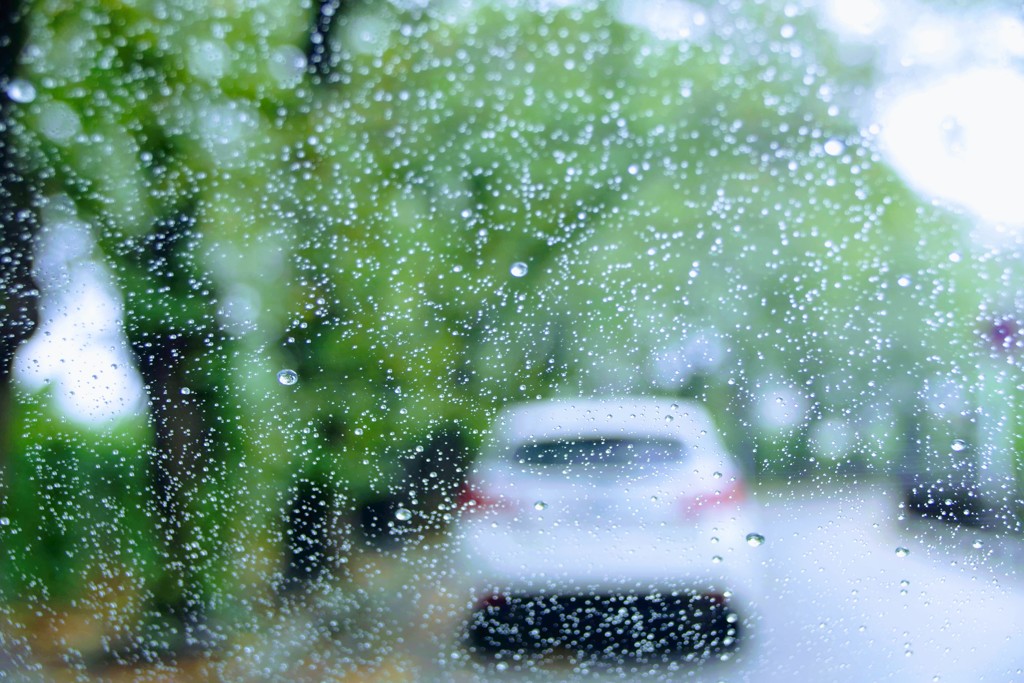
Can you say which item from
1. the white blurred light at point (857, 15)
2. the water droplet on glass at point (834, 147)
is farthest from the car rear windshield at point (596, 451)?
the white blurred light at point (857, 15)

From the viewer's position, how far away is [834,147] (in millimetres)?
2287

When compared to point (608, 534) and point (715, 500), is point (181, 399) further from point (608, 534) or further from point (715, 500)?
point (715, 500)

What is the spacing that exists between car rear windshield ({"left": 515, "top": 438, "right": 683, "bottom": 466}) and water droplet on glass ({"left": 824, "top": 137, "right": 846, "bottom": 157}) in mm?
880

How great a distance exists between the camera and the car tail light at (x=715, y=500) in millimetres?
2525

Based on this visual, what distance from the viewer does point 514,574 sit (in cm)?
261

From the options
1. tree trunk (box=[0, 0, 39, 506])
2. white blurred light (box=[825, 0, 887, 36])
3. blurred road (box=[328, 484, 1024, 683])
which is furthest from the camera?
blurred road (box=[328, 484, 1024, 683])

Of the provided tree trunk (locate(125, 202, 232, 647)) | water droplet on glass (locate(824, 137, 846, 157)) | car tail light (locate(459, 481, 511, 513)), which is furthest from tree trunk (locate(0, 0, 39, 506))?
water droplet on glass (locate(824, 137, 846, 157))

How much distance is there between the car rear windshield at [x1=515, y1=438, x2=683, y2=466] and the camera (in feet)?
8.27

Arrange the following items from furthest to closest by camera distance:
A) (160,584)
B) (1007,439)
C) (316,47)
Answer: (160,584)
(1007,439)
(316,47)

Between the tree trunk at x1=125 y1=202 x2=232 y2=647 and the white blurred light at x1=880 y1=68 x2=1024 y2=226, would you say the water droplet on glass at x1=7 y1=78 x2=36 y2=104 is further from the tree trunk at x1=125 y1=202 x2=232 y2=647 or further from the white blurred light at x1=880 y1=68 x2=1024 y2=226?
the white blurred light at x1=880 y1=68 x2=1024 y2=226

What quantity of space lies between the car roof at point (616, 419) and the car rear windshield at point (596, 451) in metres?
0.02

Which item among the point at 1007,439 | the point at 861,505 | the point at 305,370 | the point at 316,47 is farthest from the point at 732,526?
the point at 316,47

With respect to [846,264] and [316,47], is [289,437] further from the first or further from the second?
[846,264]

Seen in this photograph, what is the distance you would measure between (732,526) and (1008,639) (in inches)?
33.1
